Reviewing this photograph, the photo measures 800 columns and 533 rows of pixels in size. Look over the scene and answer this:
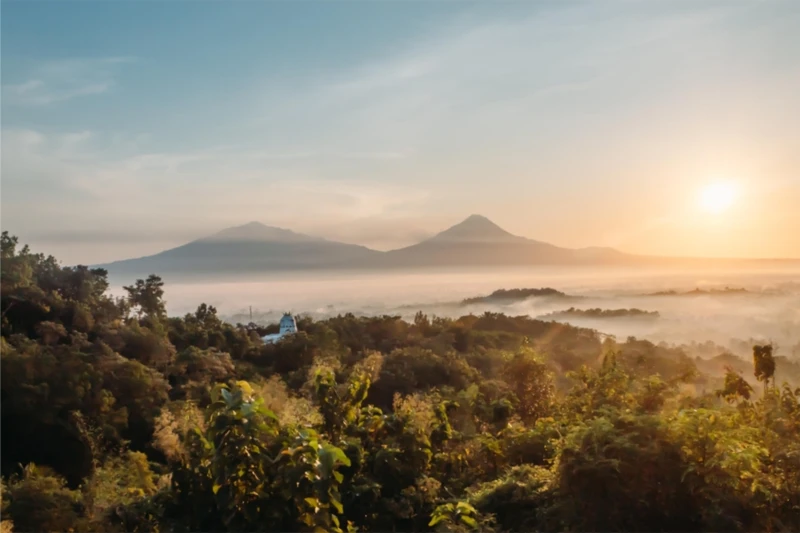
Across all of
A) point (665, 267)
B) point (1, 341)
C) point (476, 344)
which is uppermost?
point (665, 267)

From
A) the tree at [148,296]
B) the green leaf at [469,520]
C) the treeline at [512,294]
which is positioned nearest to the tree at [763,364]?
the green leaf at [469,520]

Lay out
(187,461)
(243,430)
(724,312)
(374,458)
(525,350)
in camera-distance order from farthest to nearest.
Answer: (724,312) → (525,350) → (374,458) → (187,461) → (243,430)

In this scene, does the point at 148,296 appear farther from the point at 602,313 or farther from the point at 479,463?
the point at 479,463

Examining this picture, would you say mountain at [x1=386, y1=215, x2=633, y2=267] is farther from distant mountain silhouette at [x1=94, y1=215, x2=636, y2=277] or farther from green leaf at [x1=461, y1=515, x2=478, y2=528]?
green leaf at [x1=461, y1=515, x2=478, y2=528]

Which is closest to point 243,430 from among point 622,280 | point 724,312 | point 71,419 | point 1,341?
point 724,312

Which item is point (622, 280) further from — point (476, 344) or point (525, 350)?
point (525, 350)

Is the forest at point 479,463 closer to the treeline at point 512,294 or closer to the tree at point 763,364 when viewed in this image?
the tree at point 763,364

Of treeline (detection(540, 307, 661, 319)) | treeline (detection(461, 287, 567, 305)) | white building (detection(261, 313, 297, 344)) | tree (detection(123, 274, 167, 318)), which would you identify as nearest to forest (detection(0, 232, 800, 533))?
treeline (detection(540, 307, 661, 319))

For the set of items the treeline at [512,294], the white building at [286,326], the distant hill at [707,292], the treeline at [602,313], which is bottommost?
the white building at [286,326]
